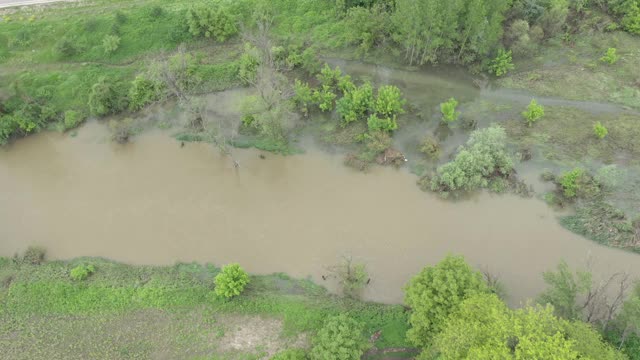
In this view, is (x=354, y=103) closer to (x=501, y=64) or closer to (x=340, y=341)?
(x=501, y=64)

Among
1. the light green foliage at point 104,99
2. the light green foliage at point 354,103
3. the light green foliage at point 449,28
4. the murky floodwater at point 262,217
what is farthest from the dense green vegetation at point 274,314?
the light green foliage at point 449,28

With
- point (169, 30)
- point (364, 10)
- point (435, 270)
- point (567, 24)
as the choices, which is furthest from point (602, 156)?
point (169, 30)

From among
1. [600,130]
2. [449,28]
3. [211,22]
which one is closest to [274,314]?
[449,28]

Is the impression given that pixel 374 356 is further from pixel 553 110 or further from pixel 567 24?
pixel 567 24

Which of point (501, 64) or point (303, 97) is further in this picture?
point (501, 64)

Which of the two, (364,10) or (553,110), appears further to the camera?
(364,10)

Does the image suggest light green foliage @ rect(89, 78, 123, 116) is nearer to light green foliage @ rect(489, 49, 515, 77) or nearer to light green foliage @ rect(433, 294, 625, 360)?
light green foliage @ rect(433, 294, 625, 360)
